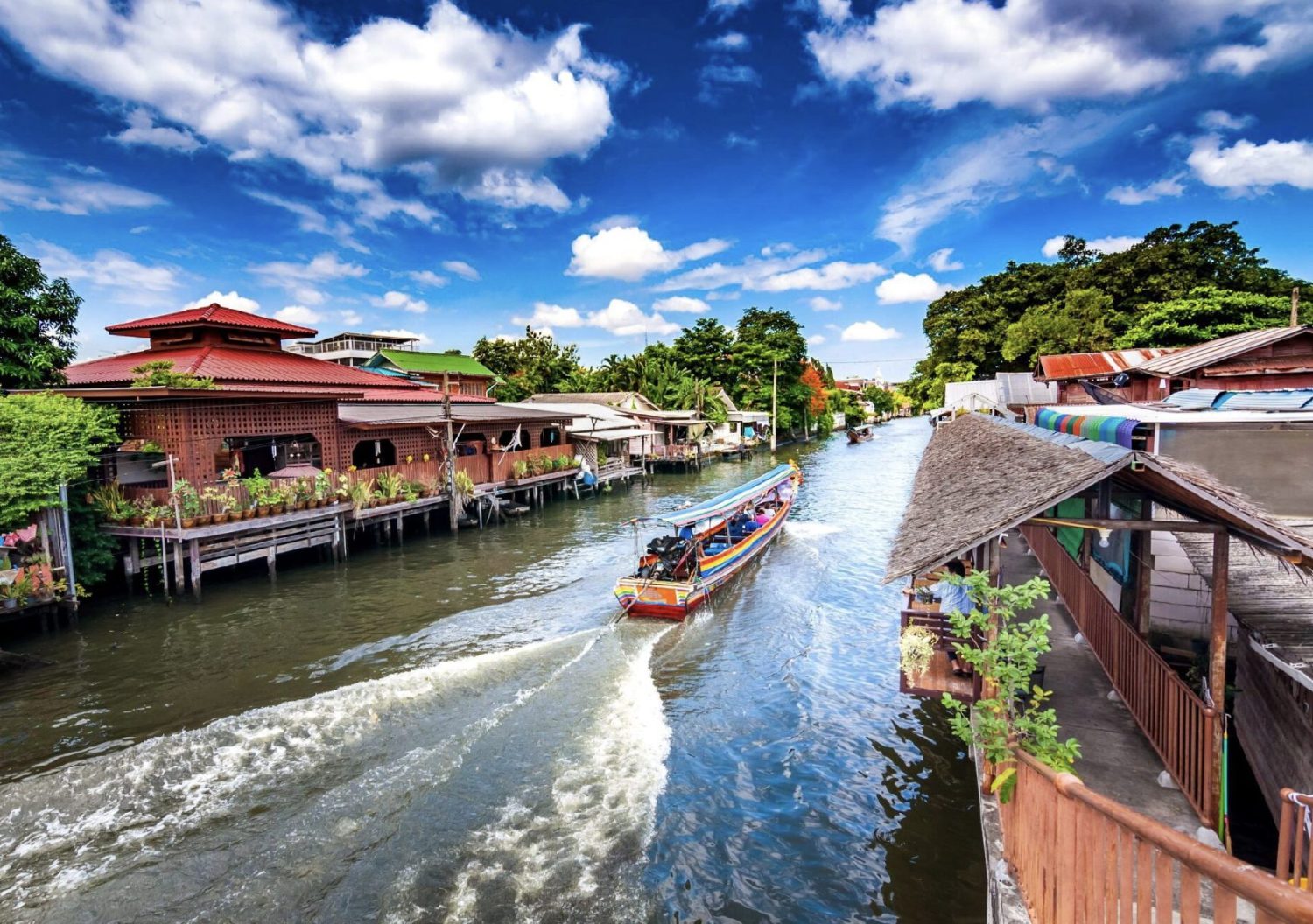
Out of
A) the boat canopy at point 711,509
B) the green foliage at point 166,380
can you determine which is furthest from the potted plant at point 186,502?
the boat canopy at point 711,509

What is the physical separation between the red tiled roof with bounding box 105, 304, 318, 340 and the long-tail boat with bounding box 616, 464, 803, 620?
17.4 metres

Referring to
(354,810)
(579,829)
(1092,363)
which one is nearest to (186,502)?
(354,810)

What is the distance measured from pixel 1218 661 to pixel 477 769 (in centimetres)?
815

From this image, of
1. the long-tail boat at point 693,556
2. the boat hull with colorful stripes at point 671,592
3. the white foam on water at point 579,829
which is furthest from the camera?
the long-tail boat at point 693,556

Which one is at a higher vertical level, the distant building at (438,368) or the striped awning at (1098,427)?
the distant building at (438,368)

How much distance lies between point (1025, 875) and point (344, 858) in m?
6.59

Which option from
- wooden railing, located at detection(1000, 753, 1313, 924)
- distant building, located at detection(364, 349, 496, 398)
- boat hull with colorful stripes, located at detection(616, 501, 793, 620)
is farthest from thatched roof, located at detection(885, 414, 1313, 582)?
distant building, located at detection(364, 349, 496, 398)

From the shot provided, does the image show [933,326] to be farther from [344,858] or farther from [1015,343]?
[344,858]

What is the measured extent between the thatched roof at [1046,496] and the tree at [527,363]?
5266 cm

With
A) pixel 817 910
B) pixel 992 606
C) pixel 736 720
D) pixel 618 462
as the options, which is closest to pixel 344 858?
pixel 817 910

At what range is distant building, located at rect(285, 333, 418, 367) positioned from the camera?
1998 inches

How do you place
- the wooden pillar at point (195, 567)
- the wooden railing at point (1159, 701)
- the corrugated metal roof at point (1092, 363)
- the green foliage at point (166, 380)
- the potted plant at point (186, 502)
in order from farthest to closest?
the corrugated metal roof at point (1092, 363) < the green foliage at point (166, 380) < the wooden pillar at point (195, 567) < the potted plant at point (186, 502) < the wooden railing at point (1159, 701)

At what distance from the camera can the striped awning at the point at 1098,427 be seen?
304 inches

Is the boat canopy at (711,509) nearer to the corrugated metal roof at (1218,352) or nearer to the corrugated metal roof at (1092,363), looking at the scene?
the corrugated metal roof at (1218,352)
